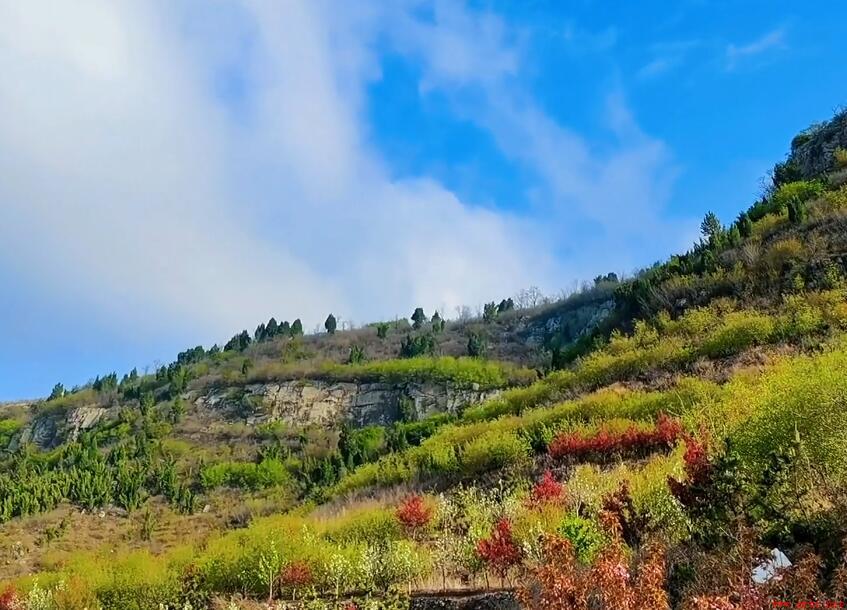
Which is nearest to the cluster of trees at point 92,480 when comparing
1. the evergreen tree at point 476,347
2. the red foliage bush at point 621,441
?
the red foliage bush at point 621,441

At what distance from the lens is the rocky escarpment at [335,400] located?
55.5 metres

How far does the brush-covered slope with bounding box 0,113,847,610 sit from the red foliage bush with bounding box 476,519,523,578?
2 centimetres

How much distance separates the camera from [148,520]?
1281 inches

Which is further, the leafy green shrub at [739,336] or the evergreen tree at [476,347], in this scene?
the evergreen tree at [476,347]

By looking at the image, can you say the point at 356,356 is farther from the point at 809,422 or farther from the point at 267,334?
the point at 809,422

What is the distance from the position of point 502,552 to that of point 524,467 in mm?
8632

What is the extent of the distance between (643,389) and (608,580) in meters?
16.7

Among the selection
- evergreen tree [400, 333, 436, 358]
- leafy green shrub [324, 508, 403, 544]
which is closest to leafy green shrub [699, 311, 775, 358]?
leafy green shrub [324, 508, 403, 544]

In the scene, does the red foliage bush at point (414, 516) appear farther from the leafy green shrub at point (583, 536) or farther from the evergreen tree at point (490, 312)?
the evergreen tree at point (490, 312)

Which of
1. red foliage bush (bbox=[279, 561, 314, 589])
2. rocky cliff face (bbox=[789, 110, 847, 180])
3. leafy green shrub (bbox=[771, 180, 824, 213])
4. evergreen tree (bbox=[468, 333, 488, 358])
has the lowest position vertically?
red foliage bush (bbox=[279, 561, 314, 589])

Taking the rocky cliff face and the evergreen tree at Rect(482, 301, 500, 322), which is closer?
the rocky cliff face

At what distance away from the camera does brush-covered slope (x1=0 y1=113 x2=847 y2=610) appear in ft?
19.8

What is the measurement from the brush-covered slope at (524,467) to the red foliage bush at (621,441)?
0.17 ft

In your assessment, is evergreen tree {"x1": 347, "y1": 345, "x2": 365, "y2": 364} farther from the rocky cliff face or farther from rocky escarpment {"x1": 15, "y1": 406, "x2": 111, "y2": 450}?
the rocky cliff face
